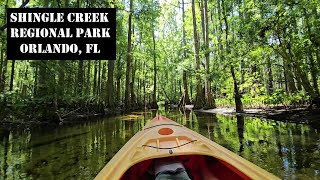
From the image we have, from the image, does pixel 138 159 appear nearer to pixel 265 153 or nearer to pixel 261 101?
pixel 265 153

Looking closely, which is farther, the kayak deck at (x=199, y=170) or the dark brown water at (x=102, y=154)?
the dark brown water at (x=102, y=154)

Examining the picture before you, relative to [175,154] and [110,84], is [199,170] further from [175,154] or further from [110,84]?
[110,84]

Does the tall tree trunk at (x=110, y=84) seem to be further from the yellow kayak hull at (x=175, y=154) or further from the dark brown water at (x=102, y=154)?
the yellow kayak hull at (x=175, y=154)

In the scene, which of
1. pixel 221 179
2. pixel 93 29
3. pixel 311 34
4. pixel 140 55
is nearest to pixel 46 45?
pixel 93 29

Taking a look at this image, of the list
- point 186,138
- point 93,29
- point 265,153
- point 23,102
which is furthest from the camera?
point 23,102

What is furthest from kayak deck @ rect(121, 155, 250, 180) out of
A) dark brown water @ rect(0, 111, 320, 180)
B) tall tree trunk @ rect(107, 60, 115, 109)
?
tall tree trunk @ rect(107, 60, 115, 109)

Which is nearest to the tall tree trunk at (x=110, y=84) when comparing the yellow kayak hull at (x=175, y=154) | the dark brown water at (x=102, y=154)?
the dark brown water at (x=102, y=154)

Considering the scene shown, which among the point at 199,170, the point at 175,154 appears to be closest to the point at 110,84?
the point at 199,170

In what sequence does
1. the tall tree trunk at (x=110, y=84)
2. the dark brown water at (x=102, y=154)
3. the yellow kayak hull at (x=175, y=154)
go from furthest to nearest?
the tall tree trunk at (x=110, y=84) < the dark brown water at (x=102, y=154) < the yellow kayak hull at (x=175, y=154)
